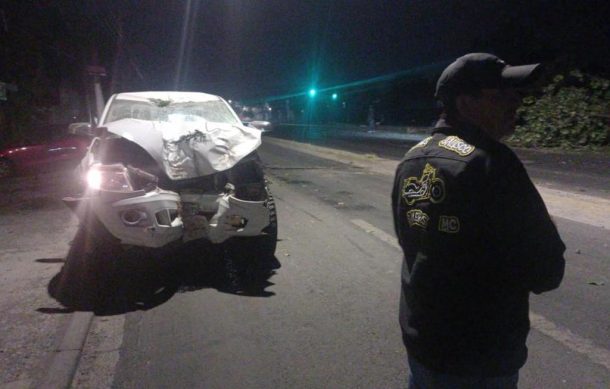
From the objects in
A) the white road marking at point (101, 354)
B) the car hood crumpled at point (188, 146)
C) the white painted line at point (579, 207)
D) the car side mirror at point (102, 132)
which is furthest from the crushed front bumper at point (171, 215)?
the white painted line at point (579, 207)

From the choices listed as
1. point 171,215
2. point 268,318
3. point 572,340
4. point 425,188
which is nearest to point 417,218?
point 425,188

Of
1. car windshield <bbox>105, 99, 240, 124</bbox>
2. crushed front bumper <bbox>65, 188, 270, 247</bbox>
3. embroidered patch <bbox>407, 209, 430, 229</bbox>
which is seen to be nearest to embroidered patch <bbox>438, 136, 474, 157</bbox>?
embroidered patch <bbox>407, 209, 430, 229</bbox>

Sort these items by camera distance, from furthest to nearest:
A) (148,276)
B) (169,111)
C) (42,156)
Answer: (42,156)
(169,111)
(148,276)

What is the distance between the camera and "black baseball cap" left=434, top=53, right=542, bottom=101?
170 cm

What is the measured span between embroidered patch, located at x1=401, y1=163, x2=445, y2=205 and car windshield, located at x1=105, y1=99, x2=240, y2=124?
6.01 m

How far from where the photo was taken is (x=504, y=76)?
5.64ft

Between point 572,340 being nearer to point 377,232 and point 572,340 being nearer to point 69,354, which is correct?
point 69,354

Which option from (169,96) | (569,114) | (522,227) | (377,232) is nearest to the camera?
(522,227)

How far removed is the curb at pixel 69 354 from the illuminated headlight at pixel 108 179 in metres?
1.28

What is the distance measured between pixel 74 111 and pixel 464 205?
36.9 m

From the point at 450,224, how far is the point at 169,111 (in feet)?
22.0

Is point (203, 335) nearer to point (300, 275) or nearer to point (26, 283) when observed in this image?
point (300, 275)

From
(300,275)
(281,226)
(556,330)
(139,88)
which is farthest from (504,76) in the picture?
(139,88)

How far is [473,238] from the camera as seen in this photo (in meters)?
1.63
